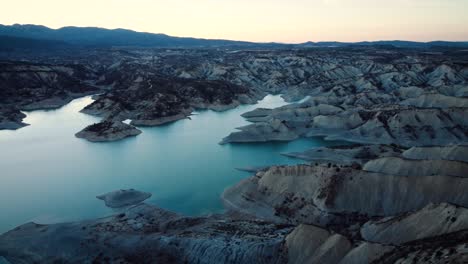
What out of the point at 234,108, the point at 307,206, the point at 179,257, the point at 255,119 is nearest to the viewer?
the point at 179,257

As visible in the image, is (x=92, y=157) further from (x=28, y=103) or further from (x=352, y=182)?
(x=28, y=103)

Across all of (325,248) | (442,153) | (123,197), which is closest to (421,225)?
(325,248)

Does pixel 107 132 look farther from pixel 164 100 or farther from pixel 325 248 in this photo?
pixel 325 248

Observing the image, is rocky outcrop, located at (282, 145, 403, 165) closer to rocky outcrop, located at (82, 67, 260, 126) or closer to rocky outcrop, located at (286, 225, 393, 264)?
rocky outcrop, located at (286, 225, 393, 264)

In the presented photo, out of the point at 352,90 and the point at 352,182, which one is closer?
the point at 352,182

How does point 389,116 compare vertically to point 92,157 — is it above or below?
above

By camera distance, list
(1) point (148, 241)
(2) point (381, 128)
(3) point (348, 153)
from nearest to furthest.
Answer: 1. (1) point (148, 241)
2. (3) point (348, 153)
3. (2) point (381, 128)

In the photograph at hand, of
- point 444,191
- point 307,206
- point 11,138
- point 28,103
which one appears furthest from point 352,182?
point 28,103
